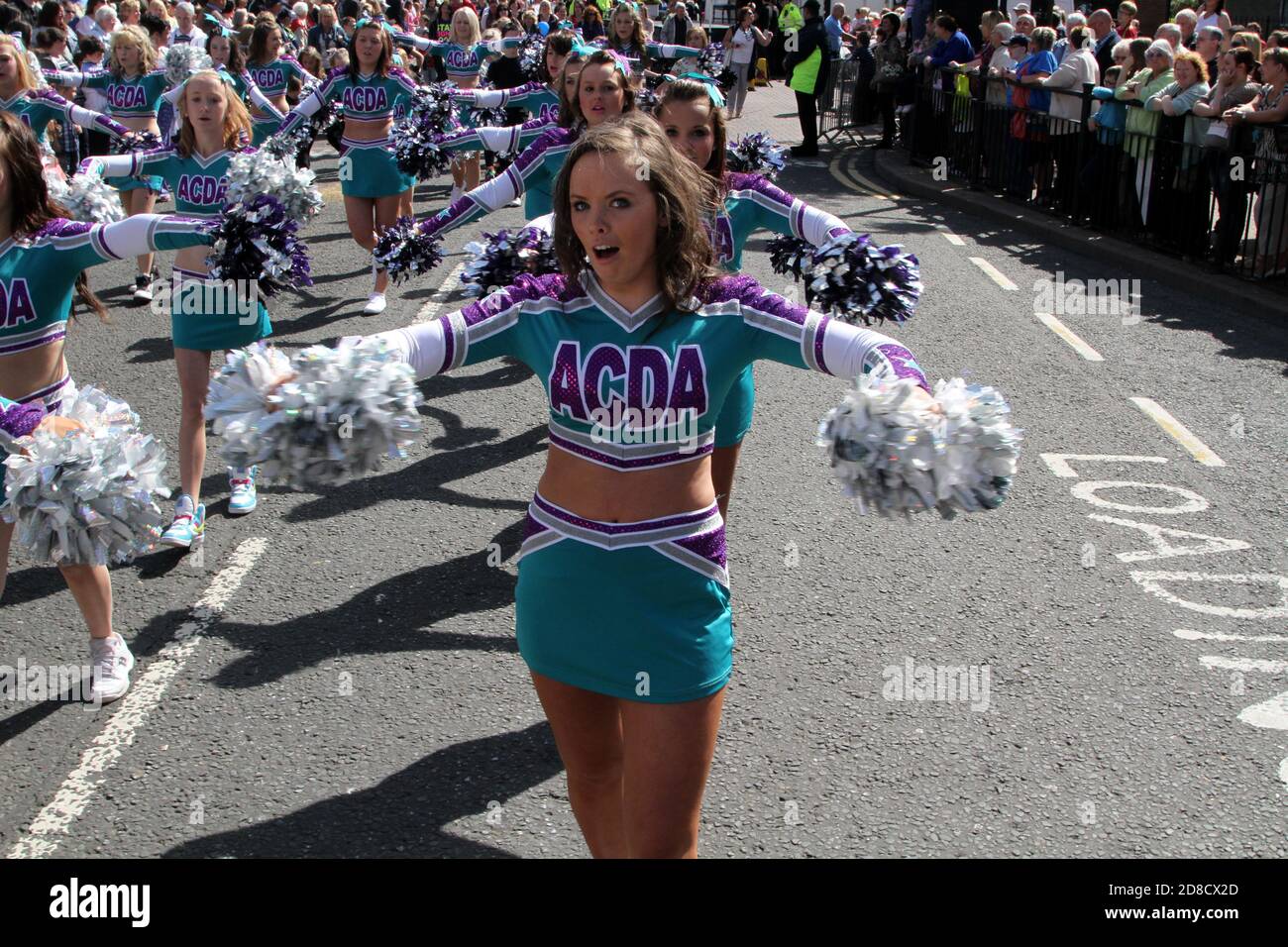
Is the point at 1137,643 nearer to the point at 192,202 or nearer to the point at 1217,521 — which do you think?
the point at 1217,521

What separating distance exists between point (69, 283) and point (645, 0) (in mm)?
29226

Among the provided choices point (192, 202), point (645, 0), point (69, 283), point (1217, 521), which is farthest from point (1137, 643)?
point (645, 0)

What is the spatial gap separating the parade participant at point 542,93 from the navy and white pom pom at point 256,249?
508cm

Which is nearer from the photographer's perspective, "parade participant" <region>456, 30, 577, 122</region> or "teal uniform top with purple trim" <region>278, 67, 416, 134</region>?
"parade participant" <region>456, 30, 577, 122</region>

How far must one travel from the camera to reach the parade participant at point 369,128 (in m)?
9.73

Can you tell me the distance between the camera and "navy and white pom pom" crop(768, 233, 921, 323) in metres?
4.10

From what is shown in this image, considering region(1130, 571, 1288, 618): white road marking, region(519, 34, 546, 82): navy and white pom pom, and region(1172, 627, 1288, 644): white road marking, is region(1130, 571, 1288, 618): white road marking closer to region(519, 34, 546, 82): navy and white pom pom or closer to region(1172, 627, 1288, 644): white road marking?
region(1172, 627, 1288, 644): white road marking

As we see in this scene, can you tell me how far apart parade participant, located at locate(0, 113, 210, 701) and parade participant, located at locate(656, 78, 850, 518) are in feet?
5.40

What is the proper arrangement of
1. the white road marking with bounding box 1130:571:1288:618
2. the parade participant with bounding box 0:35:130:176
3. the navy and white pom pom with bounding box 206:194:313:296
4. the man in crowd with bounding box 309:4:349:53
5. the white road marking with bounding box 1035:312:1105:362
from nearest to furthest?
the navy and white pom pom with bounding box 206:194:313:296
the white road marking with bounding box 1130:571:1288:618
the white road marking with bounding box 1035:312:1105:362
the parade participant with bounding box 0:35:130:176
the man in crowd with bounding box 309:4:349:53

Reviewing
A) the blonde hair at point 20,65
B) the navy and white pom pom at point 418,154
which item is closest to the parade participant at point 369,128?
the navy and white pom pom at point 418,154

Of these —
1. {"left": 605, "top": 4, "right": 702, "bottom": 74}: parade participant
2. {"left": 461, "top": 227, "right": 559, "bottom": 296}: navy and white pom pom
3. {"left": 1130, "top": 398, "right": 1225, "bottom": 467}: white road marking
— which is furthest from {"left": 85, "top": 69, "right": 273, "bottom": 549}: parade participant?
{"left": 605, "top": 4, "right": 702, "bottom": 74}: parade participant

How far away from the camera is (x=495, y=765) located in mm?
4141

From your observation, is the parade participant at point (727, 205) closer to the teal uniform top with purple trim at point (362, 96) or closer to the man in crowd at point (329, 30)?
the teal uniform top with purple trim at point (362, 96)

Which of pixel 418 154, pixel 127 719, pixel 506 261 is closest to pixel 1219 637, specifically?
pixel 506 261
